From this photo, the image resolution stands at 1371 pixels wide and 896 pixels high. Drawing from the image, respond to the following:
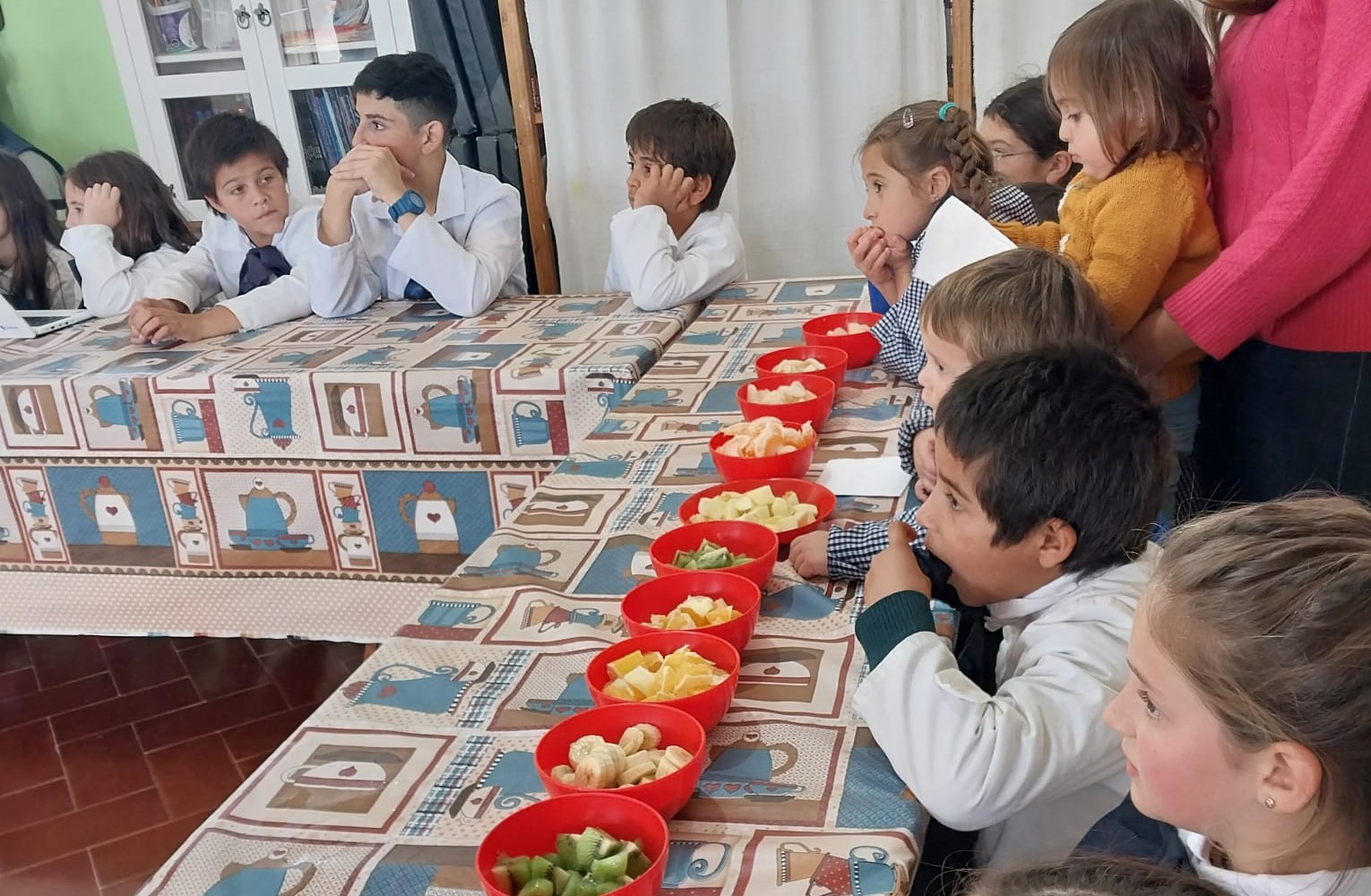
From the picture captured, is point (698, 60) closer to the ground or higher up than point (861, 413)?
higher up

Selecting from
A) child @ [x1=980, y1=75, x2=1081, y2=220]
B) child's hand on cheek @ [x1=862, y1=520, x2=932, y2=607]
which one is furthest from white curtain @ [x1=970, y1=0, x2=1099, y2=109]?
child's hand on cheek @ [x1=862, y1=520, x2=932, y2=607]

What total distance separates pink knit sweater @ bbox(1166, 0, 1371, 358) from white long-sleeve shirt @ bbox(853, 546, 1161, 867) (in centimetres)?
47

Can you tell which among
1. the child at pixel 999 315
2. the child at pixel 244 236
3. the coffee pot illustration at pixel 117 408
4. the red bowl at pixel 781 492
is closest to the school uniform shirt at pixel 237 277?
the child at pixel 244 236

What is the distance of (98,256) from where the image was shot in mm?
2801

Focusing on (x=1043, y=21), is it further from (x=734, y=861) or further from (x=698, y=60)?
(x=734, y=861)

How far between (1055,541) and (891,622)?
0.18 m

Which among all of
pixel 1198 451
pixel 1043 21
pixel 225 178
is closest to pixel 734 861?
pixel 1198 451

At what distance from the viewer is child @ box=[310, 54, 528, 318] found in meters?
2.52

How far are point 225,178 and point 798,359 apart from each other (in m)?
1.61

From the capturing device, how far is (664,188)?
263cm

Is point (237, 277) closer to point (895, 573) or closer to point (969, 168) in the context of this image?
point (969, 168)

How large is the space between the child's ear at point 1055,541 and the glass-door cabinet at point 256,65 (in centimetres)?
328

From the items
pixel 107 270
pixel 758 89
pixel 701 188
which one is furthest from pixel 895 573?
pixel 758 89

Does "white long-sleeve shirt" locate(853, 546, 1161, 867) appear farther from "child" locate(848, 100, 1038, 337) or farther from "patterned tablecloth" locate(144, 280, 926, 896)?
"child" locate(848, 100, 1038, 337)
